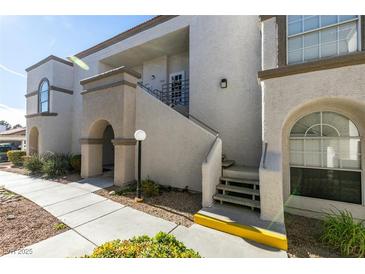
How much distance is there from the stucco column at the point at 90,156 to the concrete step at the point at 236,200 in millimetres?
7188

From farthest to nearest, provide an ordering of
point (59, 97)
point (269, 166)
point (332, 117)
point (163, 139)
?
point (59, 97) < point (163, 139) < point (332, 117) < point (269, 166)

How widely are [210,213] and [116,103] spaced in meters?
6.26

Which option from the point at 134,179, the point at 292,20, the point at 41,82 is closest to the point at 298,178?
the point at 292,20

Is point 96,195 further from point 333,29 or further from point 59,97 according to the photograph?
point 59,97

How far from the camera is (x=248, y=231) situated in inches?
148

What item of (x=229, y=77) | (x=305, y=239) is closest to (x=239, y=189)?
(x=305, y=239)

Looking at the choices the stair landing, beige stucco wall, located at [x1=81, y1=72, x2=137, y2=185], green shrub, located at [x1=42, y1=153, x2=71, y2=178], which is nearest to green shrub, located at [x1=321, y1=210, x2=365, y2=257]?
the stair landing

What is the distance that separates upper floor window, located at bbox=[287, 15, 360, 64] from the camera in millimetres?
4352

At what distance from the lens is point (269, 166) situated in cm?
421

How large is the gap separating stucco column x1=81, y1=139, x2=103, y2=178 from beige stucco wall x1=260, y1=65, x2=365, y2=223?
8.45 m

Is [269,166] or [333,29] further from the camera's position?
[333,29]

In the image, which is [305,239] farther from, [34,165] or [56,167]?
[34,165]

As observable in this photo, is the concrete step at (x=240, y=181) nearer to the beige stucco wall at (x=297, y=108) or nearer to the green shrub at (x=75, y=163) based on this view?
the beige stucco wall at (x=297, y=108)

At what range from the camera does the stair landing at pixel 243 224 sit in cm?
353
